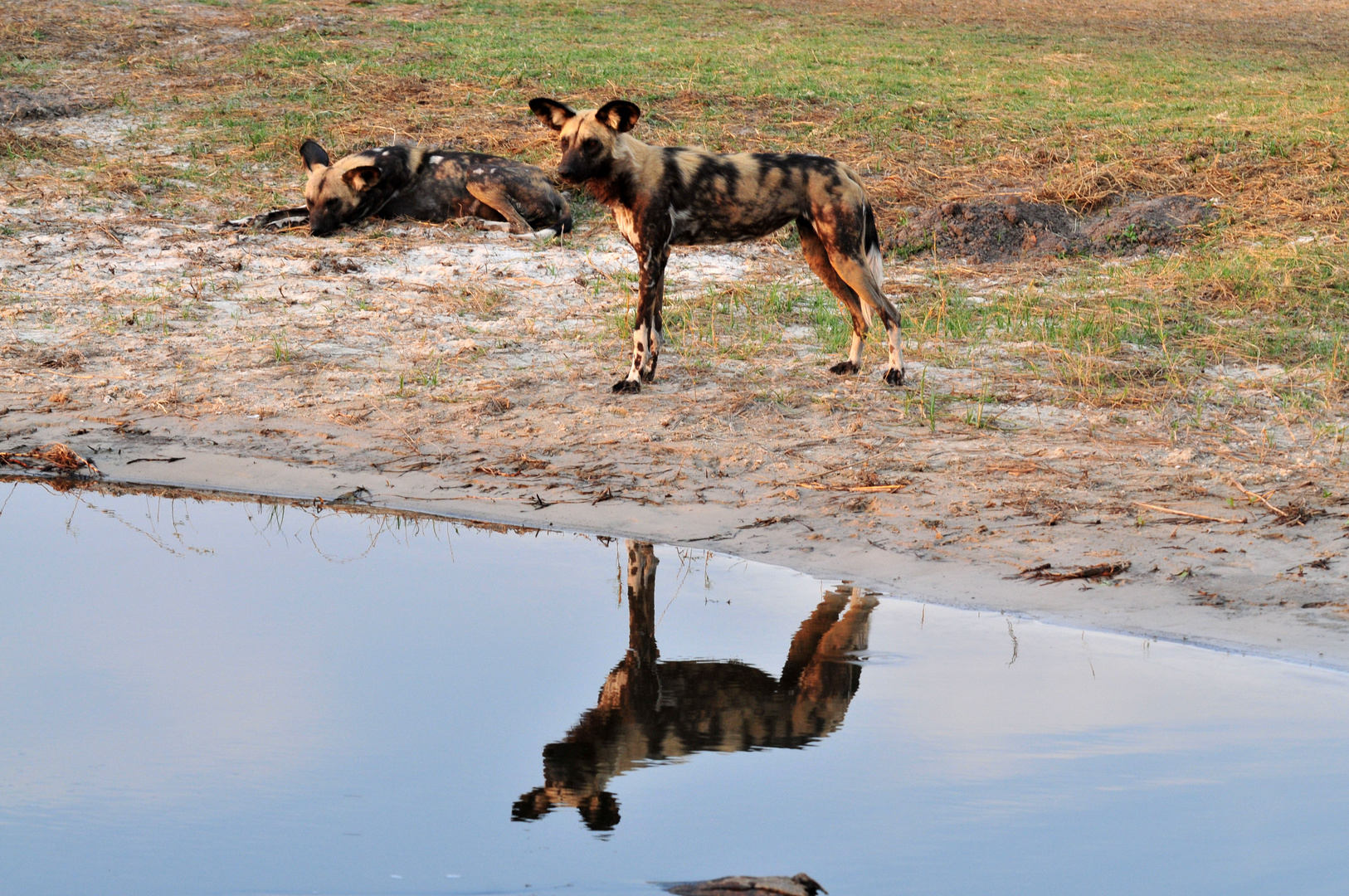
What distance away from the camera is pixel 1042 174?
36.8ft

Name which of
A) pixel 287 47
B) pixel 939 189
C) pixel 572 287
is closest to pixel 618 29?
pixel 287 47

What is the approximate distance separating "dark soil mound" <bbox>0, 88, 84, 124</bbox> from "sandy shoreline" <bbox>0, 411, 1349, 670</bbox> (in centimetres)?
760

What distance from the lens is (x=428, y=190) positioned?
10516 mm

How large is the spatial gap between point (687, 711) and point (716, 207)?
12.4 feet

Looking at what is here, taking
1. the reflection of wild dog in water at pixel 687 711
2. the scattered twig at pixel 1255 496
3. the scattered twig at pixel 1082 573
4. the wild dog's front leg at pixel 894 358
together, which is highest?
the wild dog's front leg at pixel 894 358

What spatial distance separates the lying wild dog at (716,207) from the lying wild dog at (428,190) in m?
3.31

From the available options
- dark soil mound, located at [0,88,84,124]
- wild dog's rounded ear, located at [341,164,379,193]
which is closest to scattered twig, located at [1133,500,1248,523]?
wild dog's rounded ear, located at [341,164,379,193]

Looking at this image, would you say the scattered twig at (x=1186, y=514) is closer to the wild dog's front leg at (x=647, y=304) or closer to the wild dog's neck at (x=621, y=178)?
the wild dog's front leg at (x=647, y=304)

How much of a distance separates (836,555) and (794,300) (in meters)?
3.78

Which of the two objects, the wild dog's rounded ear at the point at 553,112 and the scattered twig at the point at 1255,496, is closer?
the scattered twig at the point at 1255,496

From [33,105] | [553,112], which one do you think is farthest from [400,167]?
[33,105]

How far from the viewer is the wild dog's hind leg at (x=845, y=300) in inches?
277

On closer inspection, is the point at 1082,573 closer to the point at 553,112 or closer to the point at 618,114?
the point at 618,114

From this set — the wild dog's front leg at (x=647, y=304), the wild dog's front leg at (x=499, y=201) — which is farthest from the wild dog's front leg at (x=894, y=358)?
the wild dog's front leg at (x=499, y=201)
